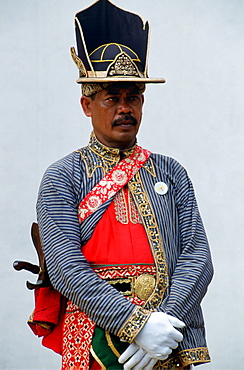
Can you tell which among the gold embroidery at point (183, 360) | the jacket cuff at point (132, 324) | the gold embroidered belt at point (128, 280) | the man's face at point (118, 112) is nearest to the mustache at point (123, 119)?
the man's face at point (118, 112)

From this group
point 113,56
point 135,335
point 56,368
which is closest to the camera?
point 135,335

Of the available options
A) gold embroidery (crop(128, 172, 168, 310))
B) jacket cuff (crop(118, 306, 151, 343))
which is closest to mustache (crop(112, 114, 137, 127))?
gold embroidery (crop(128, 172, 168, 310))

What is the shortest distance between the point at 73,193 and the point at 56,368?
165cm

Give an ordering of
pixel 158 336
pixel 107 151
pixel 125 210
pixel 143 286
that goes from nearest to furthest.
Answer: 1. pixel 158 336
2. pixel 143 286
3. pixel 125 210
4. pixel 107 151

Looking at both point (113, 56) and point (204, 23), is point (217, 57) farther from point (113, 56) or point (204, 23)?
point (113, 56)

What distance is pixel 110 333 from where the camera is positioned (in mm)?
4418

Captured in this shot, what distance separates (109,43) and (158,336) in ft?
3.63

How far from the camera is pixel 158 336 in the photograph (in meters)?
4.31

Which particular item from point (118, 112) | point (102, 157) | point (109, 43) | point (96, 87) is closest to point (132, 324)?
point (102, 157)

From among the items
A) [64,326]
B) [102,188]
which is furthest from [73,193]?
[64,326]

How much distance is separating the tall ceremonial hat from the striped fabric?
0.33m

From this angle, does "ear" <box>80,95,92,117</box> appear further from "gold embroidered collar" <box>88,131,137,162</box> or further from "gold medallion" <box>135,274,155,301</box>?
"gold medallion" <box>135,274,155,301</box>

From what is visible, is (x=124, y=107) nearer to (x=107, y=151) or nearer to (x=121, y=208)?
(x=107, y=151)

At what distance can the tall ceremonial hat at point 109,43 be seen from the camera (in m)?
4.60
